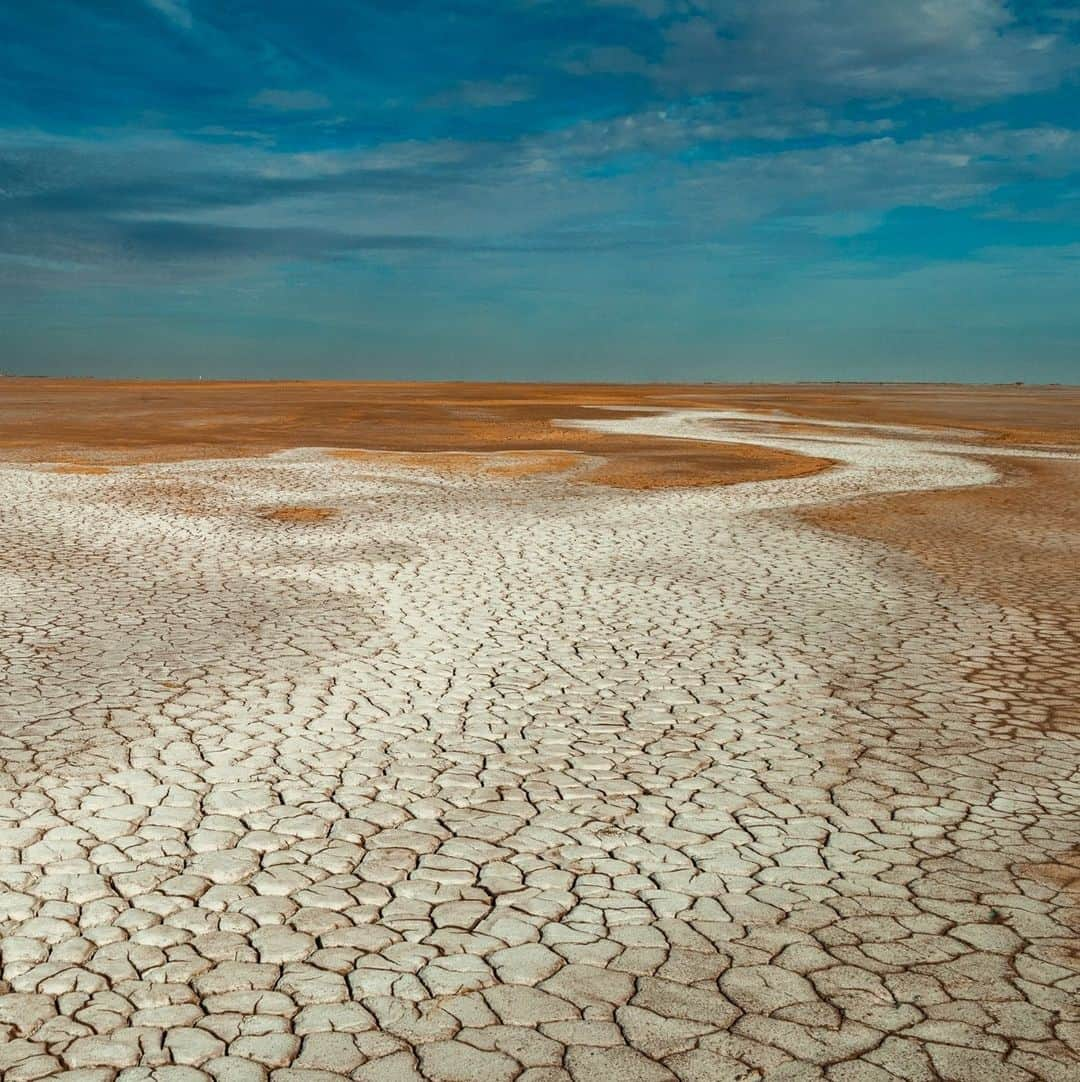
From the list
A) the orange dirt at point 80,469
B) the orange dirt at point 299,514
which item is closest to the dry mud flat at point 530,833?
the orange dirt at point 299,514

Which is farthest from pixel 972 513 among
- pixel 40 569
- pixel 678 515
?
pixel 40 569

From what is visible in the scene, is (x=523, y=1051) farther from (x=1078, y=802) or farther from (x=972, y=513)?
(x=972, y=513)

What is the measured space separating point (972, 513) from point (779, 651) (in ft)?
33.5

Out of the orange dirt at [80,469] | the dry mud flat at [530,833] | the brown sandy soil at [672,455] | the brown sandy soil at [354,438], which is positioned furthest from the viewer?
the brown sandy soil at [354,438]

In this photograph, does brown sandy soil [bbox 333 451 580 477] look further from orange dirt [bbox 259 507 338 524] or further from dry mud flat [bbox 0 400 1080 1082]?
dry mud flat [bbox 0 400 1080 1082]

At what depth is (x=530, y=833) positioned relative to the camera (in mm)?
5570

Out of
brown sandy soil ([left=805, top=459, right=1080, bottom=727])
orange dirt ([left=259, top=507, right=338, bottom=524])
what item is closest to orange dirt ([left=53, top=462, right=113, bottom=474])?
orange dirt ([left=259, top=507, right=338, bottom=524])

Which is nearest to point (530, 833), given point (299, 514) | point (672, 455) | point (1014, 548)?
point (1014, 548)

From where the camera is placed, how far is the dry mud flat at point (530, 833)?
12.7ft

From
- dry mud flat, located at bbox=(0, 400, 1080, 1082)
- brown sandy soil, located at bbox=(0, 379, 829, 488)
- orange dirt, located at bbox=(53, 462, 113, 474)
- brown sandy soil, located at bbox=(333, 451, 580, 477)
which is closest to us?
dry mud flat, located at bbox=(0, 400, 1080, 1082)

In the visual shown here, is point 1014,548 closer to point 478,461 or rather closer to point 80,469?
point 478,461

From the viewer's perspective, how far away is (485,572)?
12.7m

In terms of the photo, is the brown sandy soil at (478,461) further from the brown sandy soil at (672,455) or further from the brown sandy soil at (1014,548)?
the brown sandy soil at (1014,548)

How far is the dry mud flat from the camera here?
12.7ft
